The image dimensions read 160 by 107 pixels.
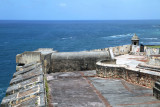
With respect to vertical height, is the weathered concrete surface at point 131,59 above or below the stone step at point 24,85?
above

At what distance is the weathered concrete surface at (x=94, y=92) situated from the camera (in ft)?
34.4

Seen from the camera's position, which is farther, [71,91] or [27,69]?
[27,69]

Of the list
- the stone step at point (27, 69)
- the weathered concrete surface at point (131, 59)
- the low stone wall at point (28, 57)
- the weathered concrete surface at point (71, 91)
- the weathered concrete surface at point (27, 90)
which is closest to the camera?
the weathered concrete surface at point (27, 90)

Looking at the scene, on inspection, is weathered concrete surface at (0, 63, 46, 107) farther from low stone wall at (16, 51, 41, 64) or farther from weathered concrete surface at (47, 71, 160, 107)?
low stone wall at (16, 51, 41, 64)

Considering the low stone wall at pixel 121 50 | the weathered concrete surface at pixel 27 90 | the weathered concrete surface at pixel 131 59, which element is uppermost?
the low stone wall at pixel 121 50

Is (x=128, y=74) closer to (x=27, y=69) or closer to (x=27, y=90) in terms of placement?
(x=27, y=90)

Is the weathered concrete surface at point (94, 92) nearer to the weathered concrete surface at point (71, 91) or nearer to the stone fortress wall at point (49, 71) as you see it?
the weathered concrete surface at point (71, 91)

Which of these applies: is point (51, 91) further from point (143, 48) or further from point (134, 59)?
point (143, 48)

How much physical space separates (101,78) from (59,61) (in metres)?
3.44

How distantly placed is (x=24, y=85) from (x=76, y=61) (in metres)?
5.50

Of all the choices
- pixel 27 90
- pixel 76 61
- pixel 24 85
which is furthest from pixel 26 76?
pixel 76 61

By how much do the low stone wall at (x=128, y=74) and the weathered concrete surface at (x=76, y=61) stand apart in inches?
51.5

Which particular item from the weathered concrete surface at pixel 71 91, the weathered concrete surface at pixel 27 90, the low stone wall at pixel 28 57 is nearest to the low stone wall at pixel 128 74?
the weathered concrete surface at pixel 71 91

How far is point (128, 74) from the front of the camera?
13.7m
